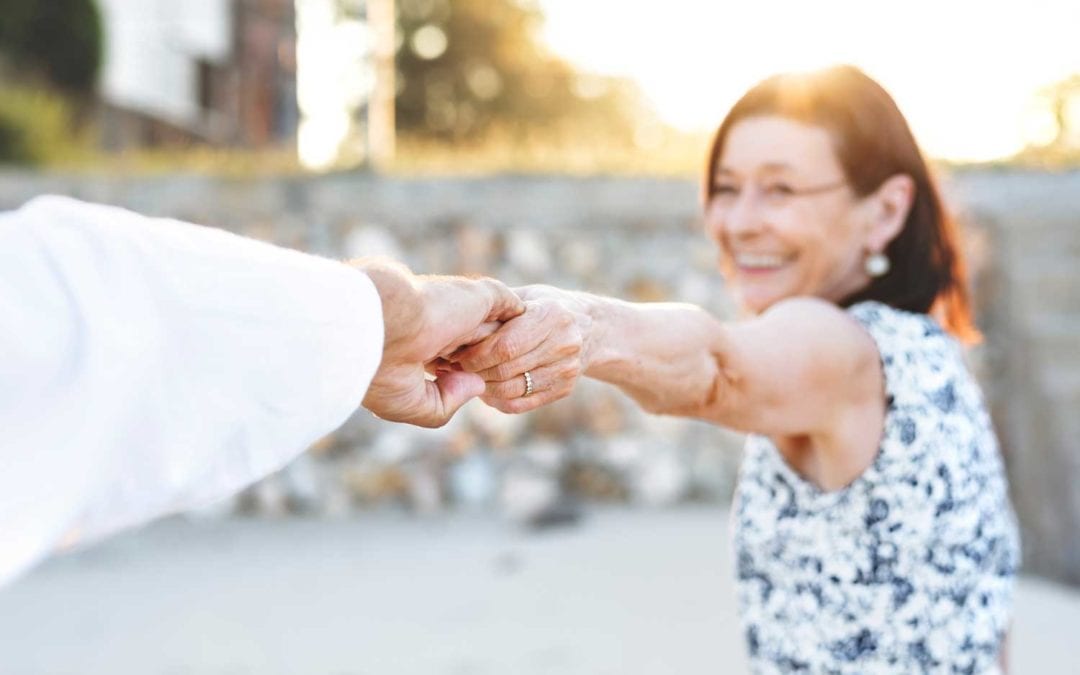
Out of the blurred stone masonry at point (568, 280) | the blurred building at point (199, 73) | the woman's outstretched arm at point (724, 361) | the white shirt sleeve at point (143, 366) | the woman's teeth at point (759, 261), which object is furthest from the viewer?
the blurred building at point (199, 73)

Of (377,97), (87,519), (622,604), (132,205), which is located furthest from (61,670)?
(377,97)

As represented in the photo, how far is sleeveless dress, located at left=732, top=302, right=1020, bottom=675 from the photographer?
6.35 feet

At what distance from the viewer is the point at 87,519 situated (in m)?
1.00

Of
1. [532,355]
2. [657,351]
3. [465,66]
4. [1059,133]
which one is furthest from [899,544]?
[465,66]

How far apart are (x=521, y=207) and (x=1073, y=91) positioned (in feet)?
18.7

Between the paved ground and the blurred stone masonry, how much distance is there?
207mm

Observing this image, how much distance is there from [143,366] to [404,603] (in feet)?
11.7

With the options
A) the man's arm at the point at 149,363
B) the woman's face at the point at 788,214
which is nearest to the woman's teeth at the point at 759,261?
the woman's face at the point at 788,214

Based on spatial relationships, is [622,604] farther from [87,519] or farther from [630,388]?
[87,519]

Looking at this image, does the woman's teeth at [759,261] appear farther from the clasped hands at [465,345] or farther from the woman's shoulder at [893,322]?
the clasped hands at [465,345]

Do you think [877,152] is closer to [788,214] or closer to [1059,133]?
[788,214]

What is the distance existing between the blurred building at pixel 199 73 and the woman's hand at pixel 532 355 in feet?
46.6

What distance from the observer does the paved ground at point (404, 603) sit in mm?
3922

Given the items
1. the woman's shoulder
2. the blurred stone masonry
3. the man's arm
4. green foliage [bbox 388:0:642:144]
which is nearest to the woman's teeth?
the woman's shoulder
